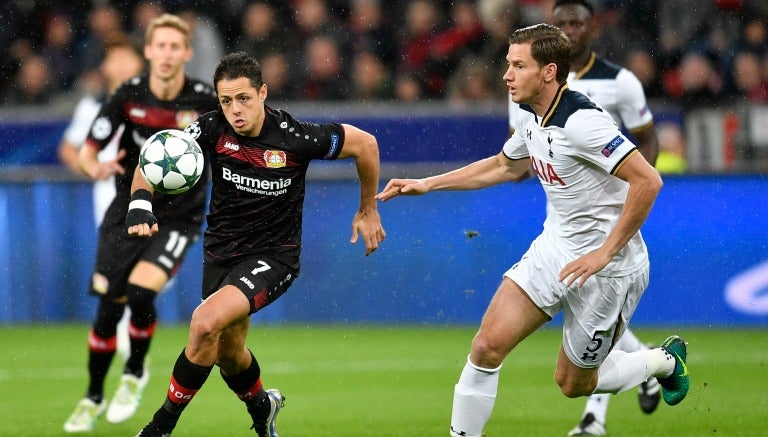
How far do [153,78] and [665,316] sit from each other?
18.0ft

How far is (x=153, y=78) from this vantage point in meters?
8.50

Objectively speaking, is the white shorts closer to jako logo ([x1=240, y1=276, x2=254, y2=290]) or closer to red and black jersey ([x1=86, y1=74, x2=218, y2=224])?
jako logo ([x1=240, y1=276, x2=254, y2=290])

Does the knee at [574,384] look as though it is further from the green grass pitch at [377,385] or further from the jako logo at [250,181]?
the jako logo at [250,181]

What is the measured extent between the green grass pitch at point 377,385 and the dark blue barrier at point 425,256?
0.65ft

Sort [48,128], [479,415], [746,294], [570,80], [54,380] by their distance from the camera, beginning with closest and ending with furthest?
[479,415] < [570,80] < [54,380] < [746,294] < [48,128]

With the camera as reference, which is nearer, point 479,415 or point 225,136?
point 479,415

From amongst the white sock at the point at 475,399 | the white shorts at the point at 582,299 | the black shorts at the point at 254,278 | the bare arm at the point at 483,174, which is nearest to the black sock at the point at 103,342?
the black shorts at the point at 254,278

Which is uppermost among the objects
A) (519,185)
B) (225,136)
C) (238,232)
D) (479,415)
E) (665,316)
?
(225,136)

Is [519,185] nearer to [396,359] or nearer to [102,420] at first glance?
[396,359]

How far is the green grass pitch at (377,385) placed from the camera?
25.8 ft

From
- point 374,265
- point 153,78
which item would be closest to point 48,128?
point 374,265

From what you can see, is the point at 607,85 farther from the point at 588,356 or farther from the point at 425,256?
the point at 425,256

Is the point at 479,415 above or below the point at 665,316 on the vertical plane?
above

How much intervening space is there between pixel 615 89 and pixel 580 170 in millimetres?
1841
